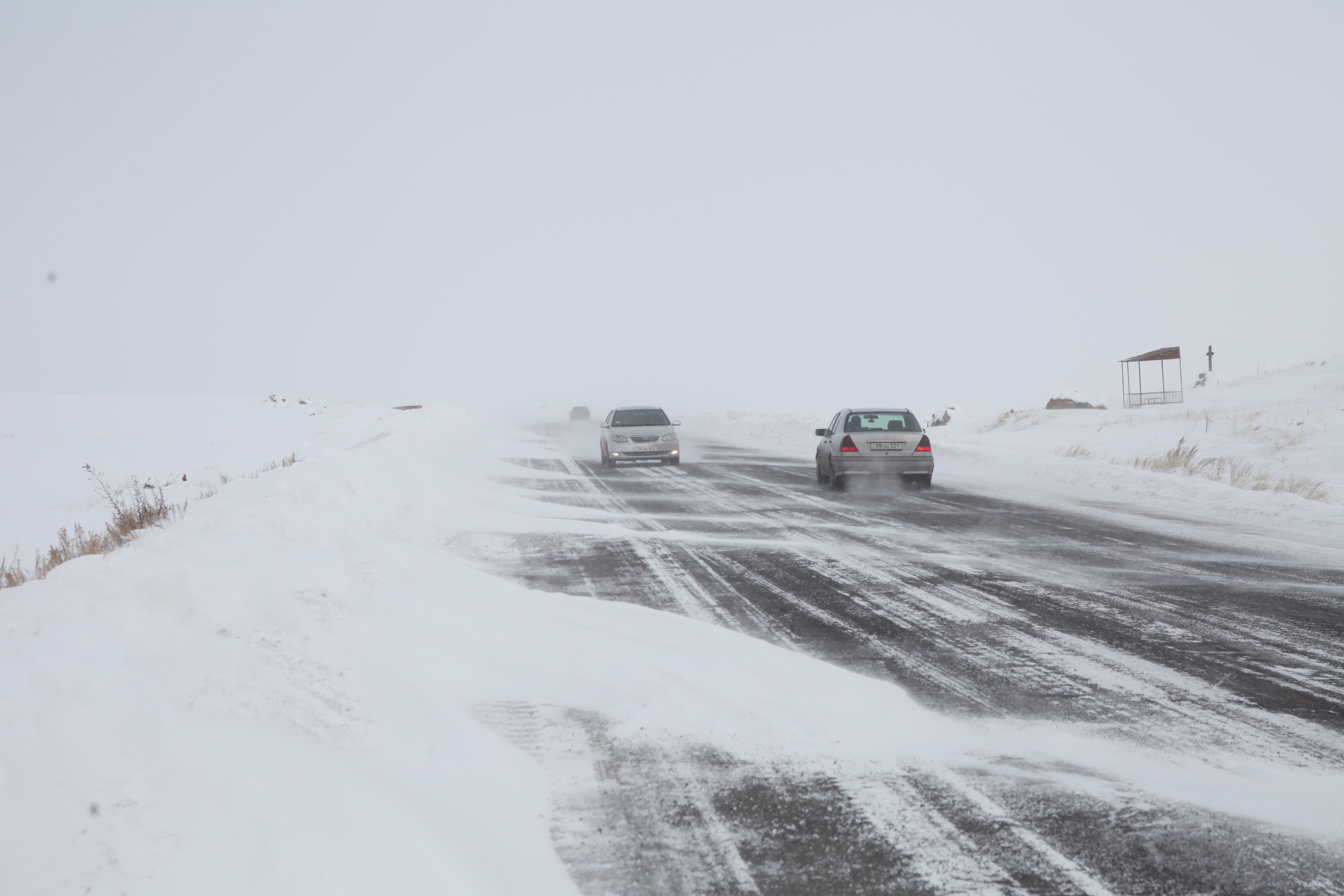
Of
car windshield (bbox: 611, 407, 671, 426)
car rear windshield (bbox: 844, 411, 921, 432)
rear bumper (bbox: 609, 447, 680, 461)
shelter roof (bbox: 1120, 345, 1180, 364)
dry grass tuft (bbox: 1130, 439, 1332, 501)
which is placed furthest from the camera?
shelter roof (bbox: 1120, 345, 1180, 364)

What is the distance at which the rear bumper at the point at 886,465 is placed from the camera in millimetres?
15508

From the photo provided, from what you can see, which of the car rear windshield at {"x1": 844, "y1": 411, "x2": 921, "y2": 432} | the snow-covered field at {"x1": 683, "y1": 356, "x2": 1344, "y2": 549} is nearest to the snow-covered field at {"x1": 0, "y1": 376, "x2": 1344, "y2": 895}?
the snow-covered field at {"x1": 683, "y1": 356, "x2": 1344, "y2": 549}

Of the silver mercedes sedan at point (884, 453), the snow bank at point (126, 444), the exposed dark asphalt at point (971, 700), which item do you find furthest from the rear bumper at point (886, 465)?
the snow bank at point (126, 444)

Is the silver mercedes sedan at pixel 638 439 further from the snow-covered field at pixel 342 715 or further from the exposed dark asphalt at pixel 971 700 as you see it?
the snow-covered field at pixel 342 715

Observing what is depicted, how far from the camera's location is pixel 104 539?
8.75m

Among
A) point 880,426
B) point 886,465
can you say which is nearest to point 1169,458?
point 880,426

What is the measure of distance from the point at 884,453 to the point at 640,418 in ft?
26.6

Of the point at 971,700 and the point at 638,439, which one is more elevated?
the point at 638,439

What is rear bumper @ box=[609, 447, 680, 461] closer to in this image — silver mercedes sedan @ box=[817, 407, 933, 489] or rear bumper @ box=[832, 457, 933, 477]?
silver mercedes sedan @ box=[817, 407, 933, 489]

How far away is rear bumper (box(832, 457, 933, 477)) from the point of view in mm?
15508

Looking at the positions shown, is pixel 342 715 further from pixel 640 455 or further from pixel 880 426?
pixel 640 455

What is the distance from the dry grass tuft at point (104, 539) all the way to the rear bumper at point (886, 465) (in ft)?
36.1

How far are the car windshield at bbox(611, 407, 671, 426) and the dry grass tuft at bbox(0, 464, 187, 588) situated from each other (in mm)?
11833

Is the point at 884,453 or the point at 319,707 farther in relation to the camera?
the point at 884,453
